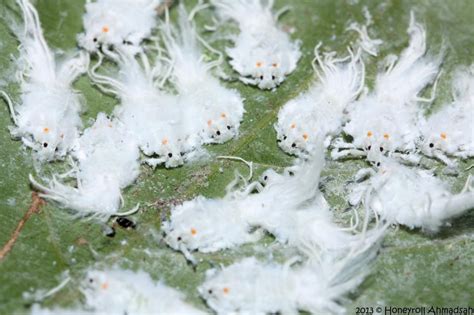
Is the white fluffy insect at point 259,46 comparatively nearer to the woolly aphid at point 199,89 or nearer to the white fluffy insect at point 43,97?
the woolly aphid at point 199,89

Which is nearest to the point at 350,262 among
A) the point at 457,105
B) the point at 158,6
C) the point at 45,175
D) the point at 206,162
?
the point at 206,162

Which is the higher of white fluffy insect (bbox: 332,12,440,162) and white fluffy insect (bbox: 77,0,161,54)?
white fluffy insect (bbox: 332,12,440,162)

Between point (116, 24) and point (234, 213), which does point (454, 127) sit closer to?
point (234, 213)

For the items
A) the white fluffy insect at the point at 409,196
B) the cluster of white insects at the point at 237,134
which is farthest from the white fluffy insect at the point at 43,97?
the white fluffy insect at the point at 409,196

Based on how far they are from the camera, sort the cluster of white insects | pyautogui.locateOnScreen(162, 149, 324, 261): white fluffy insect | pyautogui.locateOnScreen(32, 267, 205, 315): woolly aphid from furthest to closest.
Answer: pyautogui.locateOnScreen(162, 149, 324, 261): white fluffy insect
the cluster of white insects
pyautogui.locateOnScreen(32, 267, 205, 315): woolly aphid

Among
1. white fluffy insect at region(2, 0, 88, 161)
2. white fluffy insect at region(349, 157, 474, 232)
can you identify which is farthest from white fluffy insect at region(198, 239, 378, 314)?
white fluffy insect at region(2, 0, 88, 161)

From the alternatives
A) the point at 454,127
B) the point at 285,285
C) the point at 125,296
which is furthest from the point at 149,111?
the point at 454,127

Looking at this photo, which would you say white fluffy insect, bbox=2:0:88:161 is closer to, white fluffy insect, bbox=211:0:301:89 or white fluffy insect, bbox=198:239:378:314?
white fluffy insect, bbox=211:0:301:89
